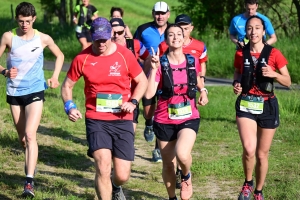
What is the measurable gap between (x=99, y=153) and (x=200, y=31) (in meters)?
23.2

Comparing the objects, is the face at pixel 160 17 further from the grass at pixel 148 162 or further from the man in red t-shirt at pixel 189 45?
the grass at pixel 148 162

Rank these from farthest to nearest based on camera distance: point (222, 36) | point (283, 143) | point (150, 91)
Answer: point (222, 36)
point (283, 143)
point (150, 91)

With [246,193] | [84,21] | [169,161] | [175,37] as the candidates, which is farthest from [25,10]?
[84,21]

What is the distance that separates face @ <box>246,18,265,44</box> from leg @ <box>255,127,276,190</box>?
0.96 meters

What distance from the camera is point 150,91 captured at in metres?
7.07

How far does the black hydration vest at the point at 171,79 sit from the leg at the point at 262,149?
0.92 m

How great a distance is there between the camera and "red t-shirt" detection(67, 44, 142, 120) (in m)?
6.69

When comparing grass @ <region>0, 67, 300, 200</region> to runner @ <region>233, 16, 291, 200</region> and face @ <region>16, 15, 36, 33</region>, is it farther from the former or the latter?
face @ <region>16, 15, 36, 33</region>

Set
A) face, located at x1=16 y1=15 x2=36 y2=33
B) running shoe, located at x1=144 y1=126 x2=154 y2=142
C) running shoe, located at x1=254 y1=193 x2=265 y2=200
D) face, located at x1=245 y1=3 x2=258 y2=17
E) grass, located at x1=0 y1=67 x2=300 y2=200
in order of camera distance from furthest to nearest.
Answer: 1. face, located at x1=245 y1=3 x2=258 y2=17
2. running shoe, located at x1=144 y1=126 x2=154 y2=142
3. grass, located at x1=0 y1=67 x2=300 y2=200
4. face, located at x1=16 y1=15 x2=36 y2=33
5. running shoe, located at x1=254 y1=193 x2=265 y2=200

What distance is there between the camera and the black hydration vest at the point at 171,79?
23.5 ft

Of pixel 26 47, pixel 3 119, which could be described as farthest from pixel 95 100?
pixel 3 119

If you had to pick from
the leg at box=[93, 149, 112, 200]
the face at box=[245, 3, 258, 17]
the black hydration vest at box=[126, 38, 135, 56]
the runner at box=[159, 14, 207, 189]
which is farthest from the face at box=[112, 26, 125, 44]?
the face at box=[245, 3, 258, 17]

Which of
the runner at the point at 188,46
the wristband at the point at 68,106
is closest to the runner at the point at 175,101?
the wristband at the point at 68,106

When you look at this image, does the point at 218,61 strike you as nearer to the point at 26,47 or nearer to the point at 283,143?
the point at 283,143
